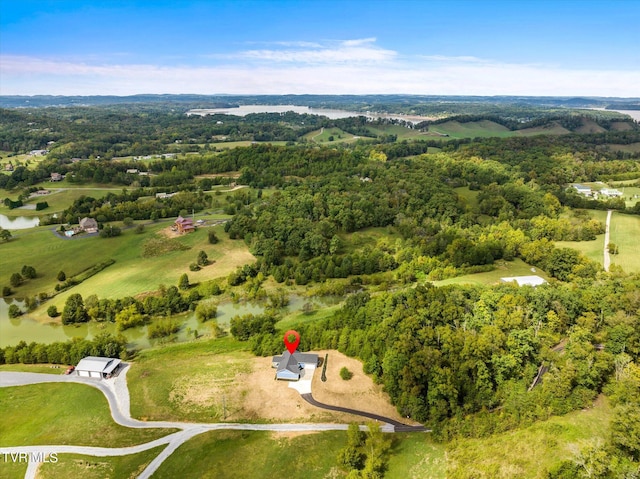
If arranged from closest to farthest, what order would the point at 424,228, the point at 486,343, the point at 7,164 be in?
the point at 486,343 → the point at 424,228 → the point at 7,164

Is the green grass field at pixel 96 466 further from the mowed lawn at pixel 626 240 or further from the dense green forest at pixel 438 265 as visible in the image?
the mowed lawn at pixel 626 240

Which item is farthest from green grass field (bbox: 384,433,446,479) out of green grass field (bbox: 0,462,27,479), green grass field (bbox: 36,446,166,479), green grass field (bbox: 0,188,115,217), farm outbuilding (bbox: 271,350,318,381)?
green grass field (bbox: 0,188,115,217)

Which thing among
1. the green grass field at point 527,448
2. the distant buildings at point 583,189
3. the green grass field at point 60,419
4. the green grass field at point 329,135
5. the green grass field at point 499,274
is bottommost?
the green grass field at point 60,419

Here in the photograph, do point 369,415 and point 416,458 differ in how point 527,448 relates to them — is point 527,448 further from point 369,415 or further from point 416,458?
point 369,415

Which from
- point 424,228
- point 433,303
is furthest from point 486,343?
point 424,228

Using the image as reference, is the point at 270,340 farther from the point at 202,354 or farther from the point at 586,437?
the point at 586,437

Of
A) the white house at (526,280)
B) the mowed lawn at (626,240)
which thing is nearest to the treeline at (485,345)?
the white house at (526,280)
